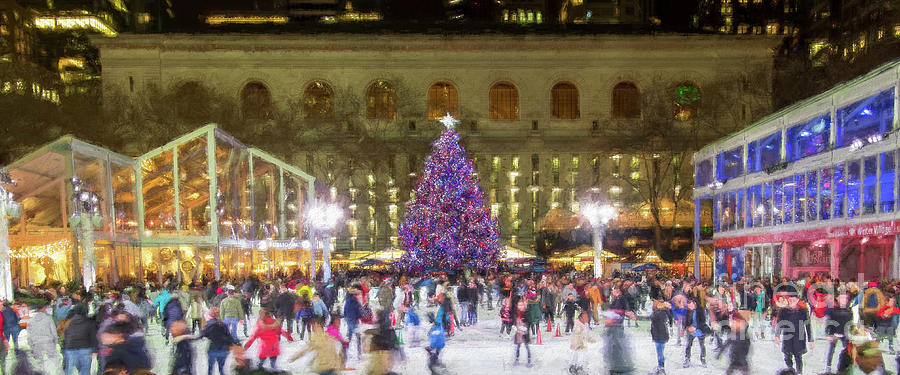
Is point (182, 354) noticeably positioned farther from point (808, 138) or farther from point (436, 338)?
point (808, 138)

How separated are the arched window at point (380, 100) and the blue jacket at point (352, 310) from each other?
150ft

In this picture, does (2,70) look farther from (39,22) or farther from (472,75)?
(39,22)

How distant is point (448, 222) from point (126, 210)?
12.0 metres

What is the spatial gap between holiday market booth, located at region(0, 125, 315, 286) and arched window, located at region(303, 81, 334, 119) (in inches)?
1090

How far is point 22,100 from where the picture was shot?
4628 centimetres

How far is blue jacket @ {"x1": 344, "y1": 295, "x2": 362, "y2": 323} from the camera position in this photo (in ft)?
53.8

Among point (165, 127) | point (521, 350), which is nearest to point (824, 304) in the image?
point (521, 350)

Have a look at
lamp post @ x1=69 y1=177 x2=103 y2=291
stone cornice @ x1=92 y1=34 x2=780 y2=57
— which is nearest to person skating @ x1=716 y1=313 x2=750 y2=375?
lamp post @ x1=69 y1=177 x2=103 y2=291

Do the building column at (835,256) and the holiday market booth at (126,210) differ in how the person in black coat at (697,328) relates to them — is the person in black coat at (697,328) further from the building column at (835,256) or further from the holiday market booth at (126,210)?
the holiday market booth at (126,210)

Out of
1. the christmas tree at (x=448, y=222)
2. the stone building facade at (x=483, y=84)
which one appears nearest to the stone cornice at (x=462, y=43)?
the stone building facade at (x=483, y=84)

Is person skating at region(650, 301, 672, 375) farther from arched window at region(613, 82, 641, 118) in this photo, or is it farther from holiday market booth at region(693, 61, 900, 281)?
arched window at region(613, 82, 641, 118)

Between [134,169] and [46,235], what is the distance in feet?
12.6

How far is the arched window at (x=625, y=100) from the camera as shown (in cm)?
6275

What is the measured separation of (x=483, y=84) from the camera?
62.2 m
